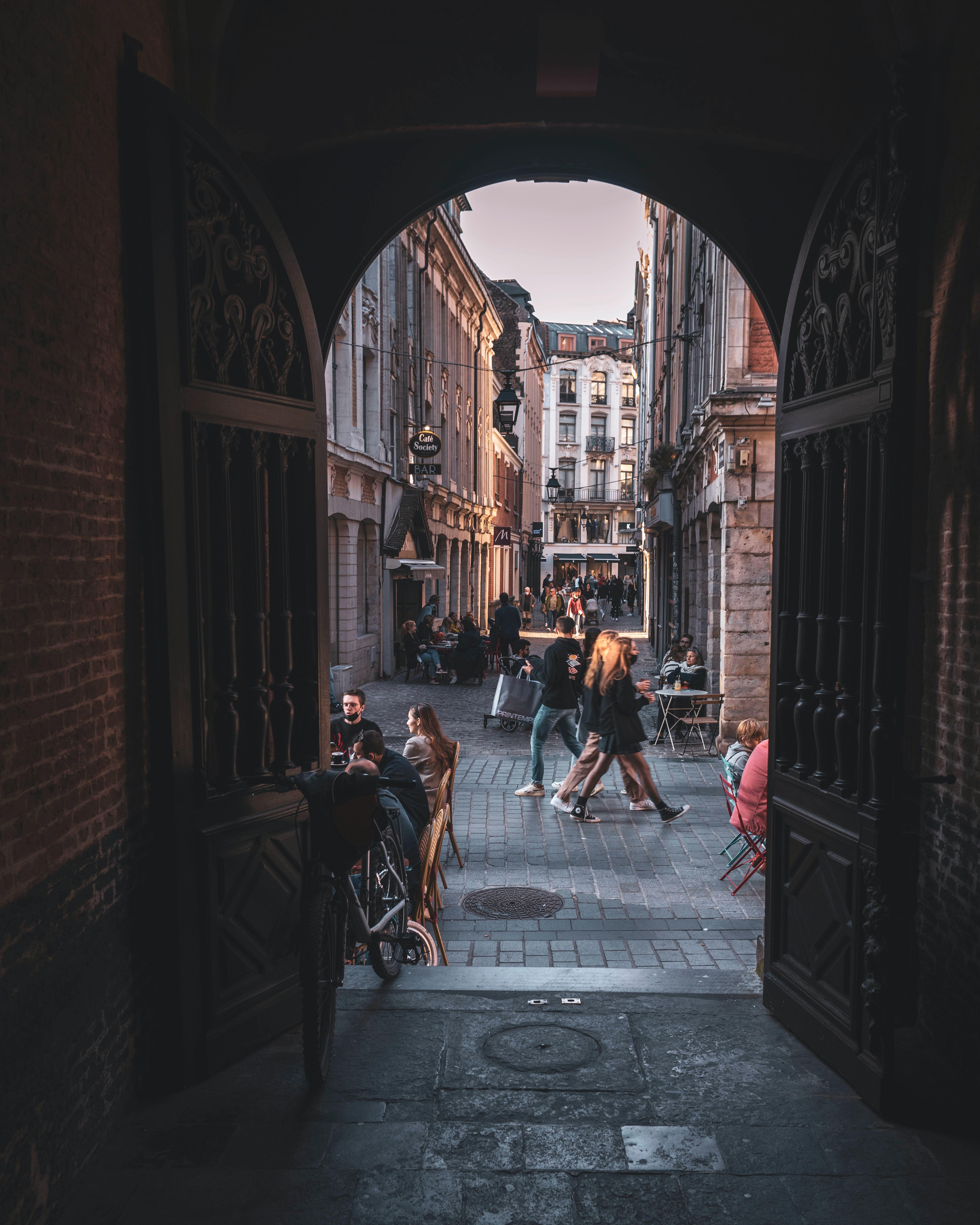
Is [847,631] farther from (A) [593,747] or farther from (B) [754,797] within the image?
(A) [593,747]

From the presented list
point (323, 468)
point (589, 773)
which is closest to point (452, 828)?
point (589, 773)

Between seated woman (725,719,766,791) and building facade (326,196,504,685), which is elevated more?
building facade (326,196,504,685)

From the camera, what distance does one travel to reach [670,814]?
9039mm

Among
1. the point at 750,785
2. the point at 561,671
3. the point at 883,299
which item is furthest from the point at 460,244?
the point at 883,299

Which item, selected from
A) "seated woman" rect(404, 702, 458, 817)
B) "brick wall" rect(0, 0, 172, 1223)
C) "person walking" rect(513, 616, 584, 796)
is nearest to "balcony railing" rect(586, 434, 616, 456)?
"person walking" rect(513, 616, 584, 796)

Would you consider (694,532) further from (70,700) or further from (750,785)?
(70,700)

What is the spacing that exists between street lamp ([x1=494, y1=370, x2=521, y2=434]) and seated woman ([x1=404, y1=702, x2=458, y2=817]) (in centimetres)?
1977

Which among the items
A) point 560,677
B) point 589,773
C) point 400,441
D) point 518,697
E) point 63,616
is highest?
point 400,441

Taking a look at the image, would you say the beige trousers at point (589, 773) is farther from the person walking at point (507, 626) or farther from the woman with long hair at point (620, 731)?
the person walking at point (507, 626)

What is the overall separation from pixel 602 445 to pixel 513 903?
61.0 metres

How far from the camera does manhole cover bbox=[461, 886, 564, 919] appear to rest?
21.9ft

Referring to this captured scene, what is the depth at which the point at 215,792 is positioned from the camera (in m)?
4.19

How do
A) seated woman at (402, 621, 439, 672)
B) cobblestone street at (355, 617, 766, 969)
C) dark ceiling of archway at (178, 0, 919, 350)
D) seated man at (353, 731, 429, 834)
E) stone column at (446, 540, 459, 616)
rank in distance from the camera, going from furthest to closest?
1. stone column at (446, 540, 459, 616)
2. seated woman at (402, 621, 439, 672)
3. seated man at (353, 731, 429, 834)
4. cobblestone street at (355, 617, 766, 969)
5. dark ceiling of archway at (178, 0, 919, 350)

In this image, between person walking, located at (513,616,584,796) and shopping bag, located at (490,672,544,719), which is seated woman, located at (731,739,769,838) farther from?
shopping bag, located at (490,672,544,719)
